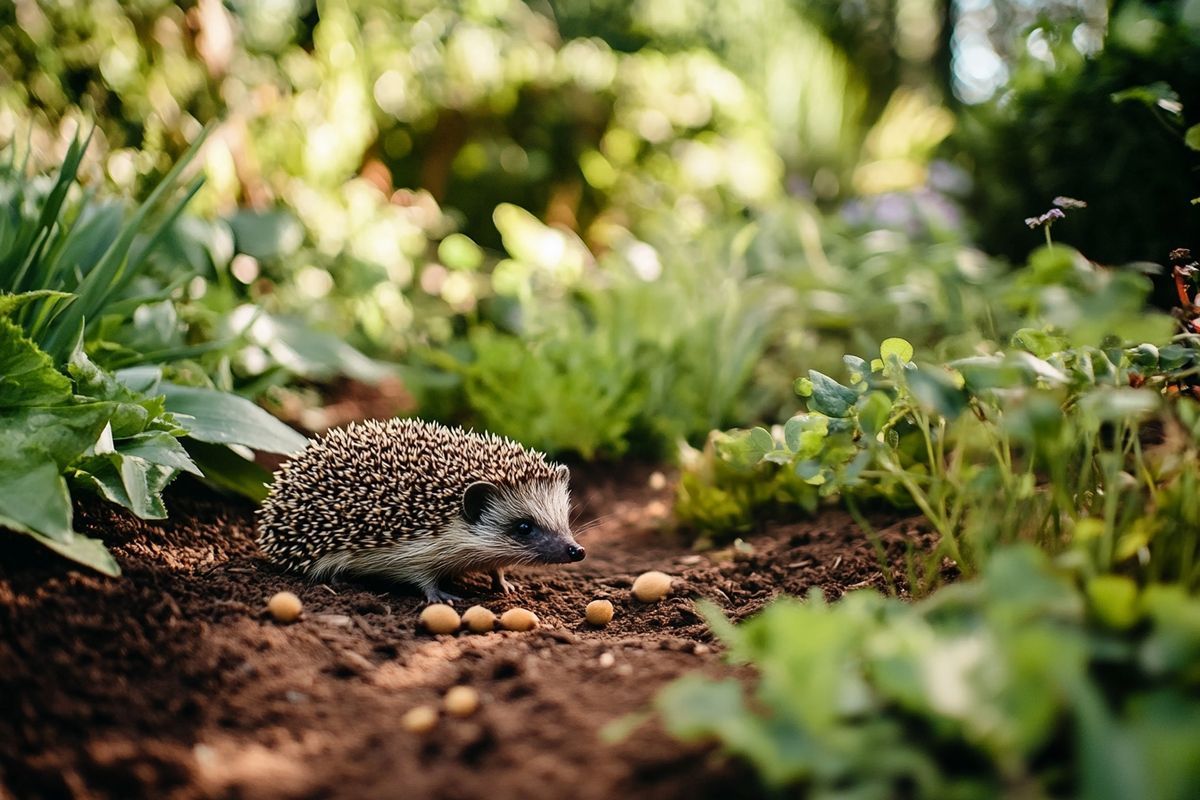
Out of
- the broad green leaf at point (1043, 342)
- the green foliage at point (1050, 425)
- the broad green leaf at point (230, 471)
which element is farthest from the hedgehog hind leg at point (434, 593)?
the broad green leaf at point (1043, 342)

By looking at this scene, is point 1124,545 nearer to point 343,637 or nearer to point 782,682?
point 782,682

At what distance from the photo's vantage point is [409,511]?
3.13 metres

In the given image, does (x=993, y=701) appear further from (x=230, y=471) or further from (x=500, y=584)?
(x=230, y=471)

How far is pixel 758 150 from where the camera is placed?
28.6ft

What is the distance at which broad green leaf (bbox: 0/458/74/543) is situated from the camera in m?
2.32

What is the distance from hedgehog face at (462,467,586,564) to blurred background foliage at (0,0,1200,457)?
1316mm

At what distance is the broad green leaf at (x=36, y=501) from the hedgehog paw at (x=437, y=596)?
3.74ft

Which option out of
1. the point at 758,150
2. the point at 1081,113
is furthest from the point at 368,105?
the point at 1081,113

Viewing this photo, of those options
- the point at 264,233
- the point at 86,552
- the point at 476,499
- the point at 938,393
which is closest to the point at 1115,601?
the point at 938,393

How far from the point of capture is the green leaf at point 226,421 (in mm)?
3174

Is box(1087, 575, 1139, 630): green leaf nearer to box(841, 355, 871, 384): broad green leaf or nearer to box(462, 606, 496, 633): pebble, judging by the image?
box(841, 355, 871, 384): broad green leaf

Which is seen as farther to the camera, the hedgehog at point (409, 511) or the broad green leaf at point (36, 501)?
the hedgehog at point (409, 511)

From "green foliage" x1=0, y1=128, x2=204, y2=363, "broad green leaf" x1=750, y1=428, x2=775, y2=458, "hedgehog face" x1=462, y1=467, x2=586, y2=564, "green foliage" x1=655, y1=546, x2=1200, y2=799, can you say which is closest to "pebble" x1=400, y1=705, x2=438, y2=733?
"green foliage" x1=655, y1=546, x2=1200, y2=799

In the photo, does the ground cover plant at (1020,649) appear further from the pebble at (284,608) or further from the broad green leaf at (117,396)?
the broad green leaf at (117,396)
